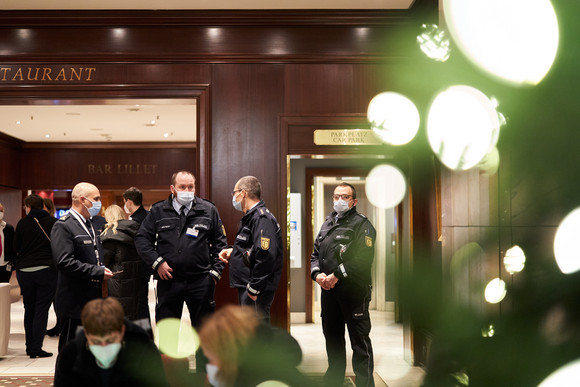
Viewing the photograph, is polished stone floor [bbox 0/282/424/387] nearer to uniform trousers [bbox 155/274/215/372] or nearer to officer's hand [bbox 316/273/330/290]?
officer's hand [bbox 316/273/330/290]

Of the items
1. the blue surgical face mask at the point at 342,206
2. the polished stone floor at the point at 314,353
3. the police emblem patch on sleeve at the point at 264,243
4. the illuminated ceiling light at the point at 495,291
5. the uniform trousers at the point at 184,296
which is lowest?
the polished stone floor at the point at 314,353

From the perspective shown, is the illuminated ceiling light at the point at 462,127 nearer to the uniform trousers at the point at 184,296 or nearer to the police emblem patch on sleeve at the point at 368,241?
the police emblem patch on sleeve at the point at 368,241

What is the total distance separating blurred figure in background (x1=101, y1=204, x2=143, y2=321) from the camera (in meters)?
4.61

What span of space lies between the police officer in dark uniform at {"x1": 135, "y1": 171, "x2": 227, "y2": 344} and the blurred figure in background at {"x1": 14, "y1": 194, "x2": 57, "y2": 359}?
6.03ft

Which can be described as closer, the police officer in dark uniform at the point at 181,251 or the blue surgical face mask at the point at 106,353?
the blue surgical face mask at the point at 106,353

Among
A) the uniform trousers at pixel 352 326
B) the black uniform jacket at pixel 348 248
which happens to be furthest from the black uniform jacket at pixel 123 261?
the uniform trousers at pixel 352 326

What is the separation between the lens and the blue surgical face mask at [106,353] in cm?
184

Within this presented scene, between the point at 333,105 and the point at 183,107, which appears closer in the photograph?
the point at 333,105

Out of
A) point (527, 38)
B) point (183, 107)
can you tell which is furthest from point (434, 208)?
point (183, 107)

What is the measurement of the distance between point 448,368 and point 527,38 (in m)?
0.35

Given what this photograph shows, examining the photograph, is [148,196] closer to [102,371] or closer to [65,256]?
[65,256]

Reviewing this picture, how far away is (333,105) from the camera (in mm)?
4980

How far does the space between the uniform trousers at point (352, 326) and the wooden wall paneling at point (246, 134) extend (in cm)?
118

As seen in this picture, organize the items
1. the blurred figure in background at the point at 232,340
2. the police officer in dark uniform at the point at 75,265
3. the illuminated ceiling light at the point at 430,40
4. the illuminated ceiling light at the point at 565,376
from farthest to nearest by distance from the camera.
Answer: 1. the police officer in dark uniform at the point at 75,265
2. the blurred figure in background at the point at 232,340
3. the illuminated ceiling light at the point at 430,40
4. the illuminated ceiling light at the point at 565,376
